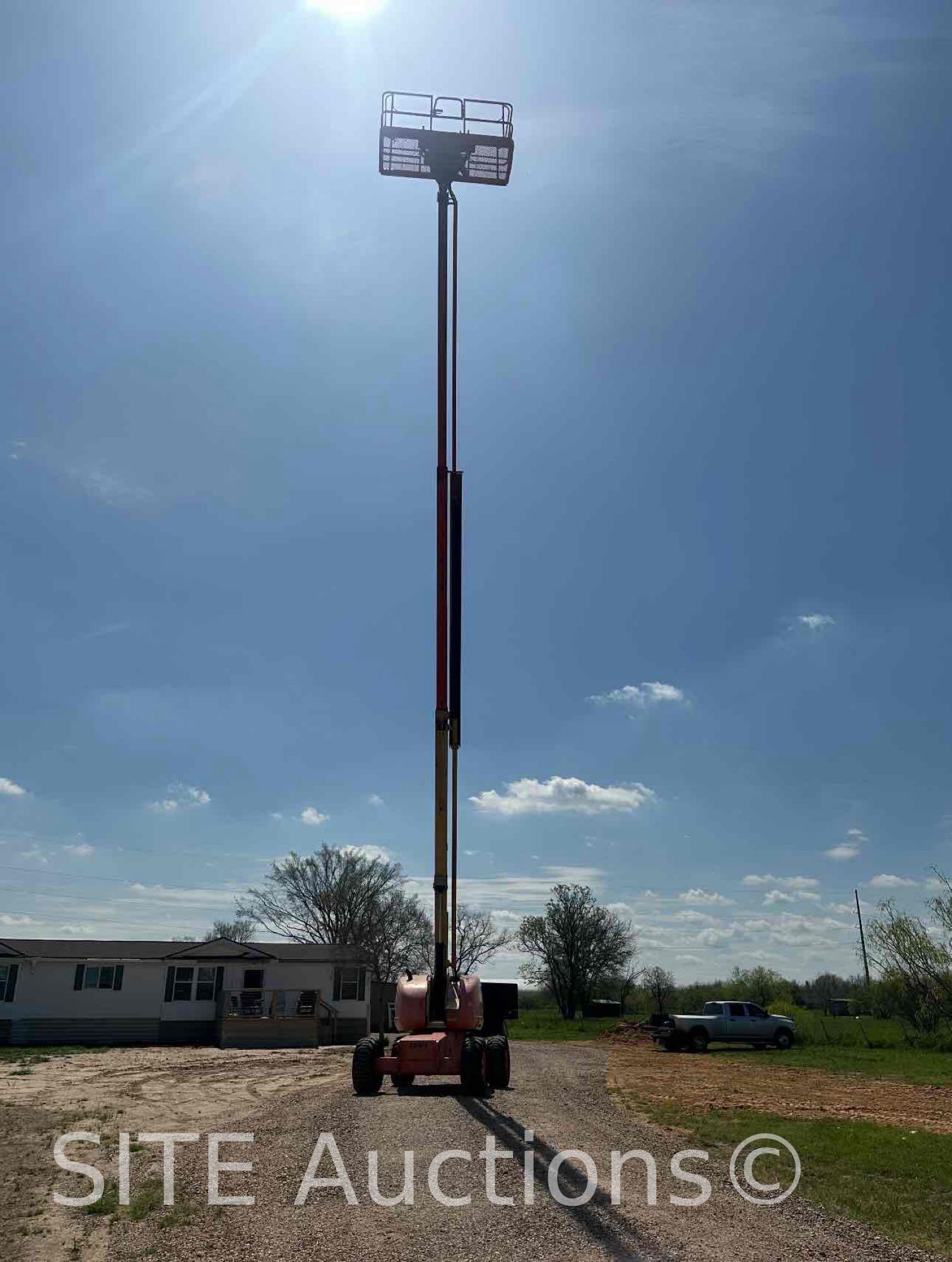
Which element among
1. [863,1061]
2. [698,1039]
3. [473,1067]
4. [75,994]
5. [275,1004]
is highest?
[75,994]

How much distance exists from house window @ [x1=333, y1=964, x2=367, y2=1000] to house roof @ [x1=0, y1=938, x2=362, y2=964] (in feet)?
1.34

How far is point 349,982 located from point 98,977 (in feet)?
30.2

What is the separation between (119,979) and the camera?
33625 millimetres

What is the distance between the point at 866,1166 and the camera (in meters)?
9.67

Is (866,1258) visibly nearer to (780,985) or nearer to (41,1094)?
(41,1094)

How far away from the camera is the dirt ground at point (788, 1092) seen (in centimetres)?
1431

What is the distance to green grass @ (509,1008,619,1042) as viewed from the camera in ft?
144

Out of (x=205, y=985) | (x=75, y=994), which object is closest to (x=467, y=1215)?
(x=205, y=985)

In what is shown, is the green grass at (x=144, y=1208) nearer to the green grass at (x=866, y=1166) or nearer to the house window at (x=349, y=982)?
the green grass at (x=866, y=1166)

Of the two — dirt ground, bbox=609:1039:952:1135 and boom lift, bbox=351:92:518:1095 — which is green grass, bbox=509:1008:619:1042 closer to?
dirt ground, bbox=609:1039:952:1135

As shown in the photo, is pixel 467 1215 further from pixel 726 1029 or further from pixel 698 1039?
pixel 726 1029

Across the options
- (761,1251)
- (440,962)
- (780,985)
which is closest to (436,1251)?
(761,1251)

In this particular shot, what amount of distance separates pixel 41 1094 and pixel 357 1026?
20.4m

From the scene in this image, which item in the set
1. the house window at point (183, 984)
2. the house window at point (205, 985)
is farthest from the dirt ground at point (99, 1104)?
the house window at point (205, 985)
